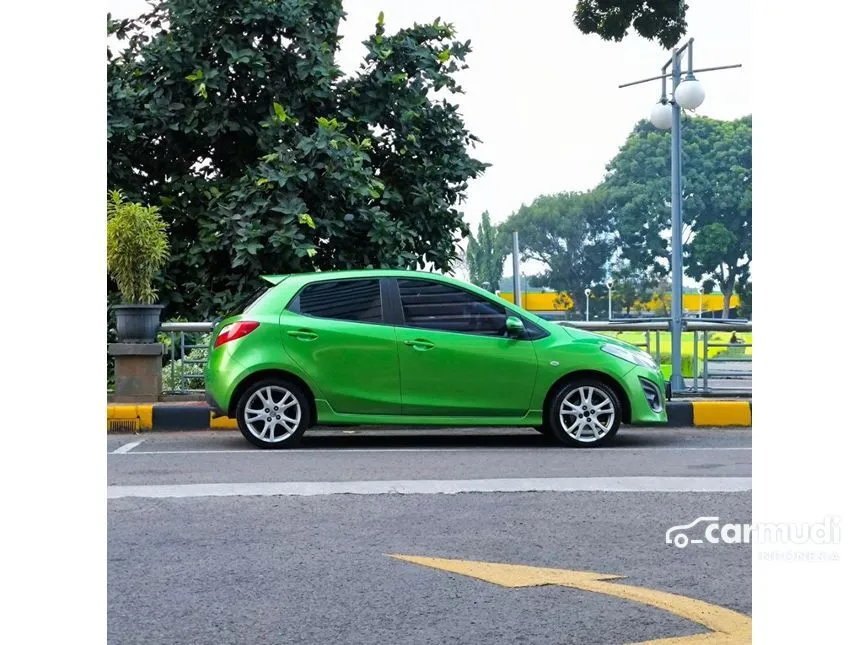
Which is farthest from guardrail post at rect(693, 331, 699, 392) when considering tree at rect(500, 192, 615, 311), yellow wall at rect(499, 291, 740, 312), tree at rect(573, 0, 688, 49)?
yellow wall at rect(499, 291, 740, 312)

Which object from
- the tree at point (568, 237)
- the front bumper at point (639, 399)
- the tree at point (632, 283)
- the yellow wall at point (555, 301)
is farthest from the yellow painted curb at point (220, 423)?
the yellow wall at point (555, 301)

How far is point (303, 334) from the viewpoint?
9562 millimetres

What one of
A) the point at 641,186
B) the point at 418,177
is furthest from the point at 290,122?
the point at 641,186

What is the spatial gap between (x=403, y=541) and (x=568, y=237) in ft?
227

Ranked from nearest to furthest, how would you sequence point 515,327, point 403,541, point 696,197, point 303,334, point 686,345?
point 403,541 < point 303,334 < point 515,327 < point 686,345 < point 696,197

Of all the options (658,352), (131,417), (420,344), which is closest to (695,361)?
(658,352)

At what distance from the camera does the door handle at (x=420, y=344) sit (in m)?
9.62

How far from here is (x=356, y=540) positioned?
5.69 metres

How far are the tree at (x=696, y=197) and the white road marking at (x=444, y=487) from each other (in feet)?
173

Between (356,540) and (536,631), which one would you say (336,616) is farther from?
(356,540)

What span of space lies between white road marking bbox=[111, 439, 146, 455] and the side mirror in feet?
10.4

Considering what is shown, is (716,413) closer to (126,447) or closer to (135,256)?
(126,447)

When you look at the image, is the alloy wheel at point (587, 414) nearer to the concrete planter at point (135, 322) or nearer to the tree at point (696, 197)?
the concrete planter at point (135, 322)
